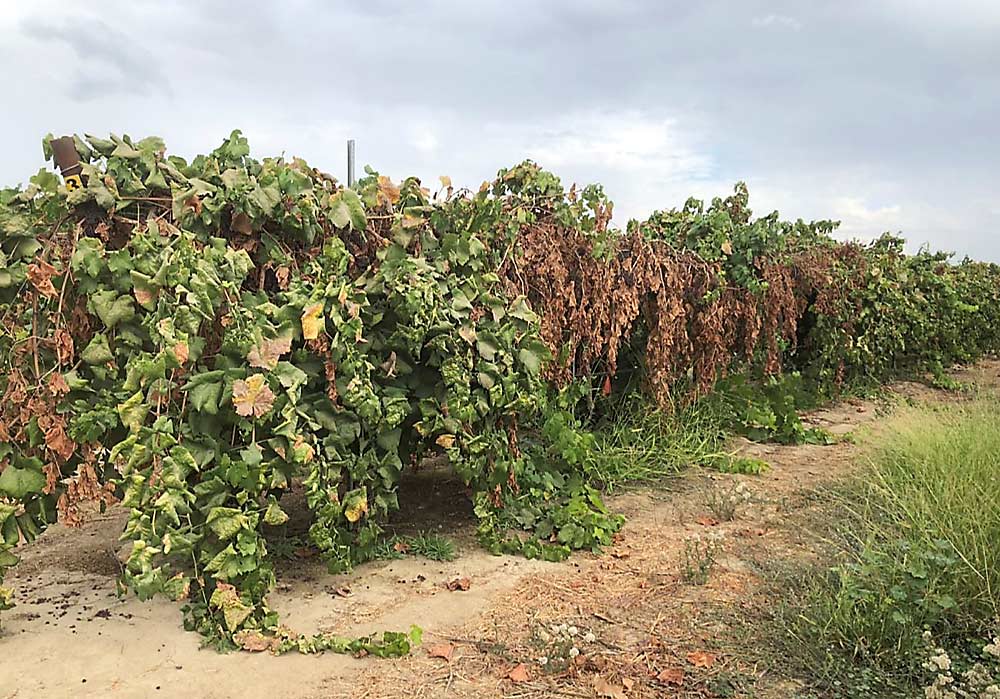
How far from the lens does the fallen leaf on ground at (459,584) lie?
13.4 ft

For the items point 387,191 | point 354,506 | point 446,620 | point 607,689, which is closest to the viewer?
point 607,689

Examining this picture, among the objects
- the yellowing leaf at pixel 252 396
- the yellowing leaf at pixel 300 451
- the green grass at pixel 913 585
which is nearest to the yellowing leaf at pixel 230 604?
the yellowing leaf at pixel 300 451

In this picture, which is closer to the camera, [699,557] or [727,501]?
[699,557]

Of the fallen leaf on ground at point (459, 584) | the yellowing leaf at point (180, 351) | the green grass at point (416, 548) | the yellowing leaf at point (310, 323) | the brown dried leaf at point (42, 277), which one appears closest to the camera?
the yellowing leaf at point (180, 351)

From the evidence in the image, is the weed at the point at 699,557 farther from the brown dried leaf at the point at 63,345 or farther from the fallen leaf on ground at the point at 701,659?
the brown dried leaf at the point at 63,345

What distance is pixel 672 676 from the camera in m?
3.16

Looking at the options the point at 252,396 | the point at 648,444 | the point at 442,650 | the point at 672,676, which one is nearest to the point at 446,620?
the point at 442,650

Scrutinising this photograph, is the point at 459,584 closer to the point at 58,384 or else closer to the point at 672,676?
the point at 672,676

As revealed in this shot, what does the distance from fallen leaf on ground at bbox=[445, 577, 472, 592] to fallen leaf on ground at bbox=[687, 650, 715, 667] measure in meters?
1.14

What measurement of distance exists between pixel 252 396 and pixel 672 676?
178 cm

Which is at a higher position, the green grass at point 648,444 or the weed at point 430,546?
the green grass at point 648,444

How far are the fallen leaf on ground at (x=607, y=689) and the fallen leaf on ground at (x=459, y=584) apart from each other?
3.46 ft

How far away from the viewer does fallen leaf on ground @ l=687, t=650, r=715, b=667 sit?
3.25 metres

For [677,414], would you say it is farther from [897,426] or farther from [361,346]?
[361,346]
